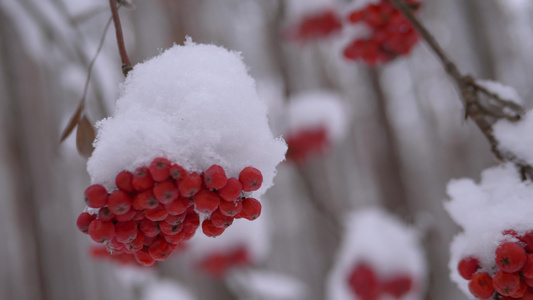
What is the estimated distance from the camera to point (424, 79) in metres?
5.58

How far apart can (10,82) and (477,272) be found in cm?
472

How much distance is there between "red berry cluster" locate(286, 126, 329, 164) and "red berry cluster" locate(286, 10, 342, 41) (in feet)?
1.75

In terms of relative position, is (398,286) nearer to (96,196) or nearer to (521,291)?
(521,291)

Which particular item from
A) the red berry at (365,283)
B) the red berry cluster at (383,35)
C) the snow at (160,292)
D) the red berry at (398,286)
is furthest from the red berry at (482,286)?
the snow at (160,292)

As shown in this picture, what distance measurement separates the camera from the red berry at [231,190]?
567mm

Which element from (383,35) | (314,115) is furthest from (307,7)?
(383,35)

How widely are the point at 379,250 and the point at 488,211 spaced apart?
1575mm

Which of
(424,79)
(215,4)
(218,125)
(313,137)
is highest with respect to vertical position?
(424,79)

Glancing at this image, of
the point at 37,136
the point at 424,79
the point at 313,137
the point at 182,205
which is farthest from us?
the point at 424,79

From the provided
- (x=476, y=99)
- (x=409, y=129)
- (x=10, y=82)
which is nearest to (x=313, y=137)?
(x=476, y=99)

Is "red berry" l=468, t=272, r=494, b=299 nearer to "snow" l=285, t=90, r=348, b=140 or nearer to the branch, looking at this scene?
the branch

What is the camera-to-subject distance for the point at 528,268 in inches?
24.0

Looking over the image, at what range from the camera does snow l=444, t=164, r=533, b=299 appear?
69 centimetres

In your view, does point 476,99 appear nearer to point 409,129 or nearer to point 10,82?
point 10,82
